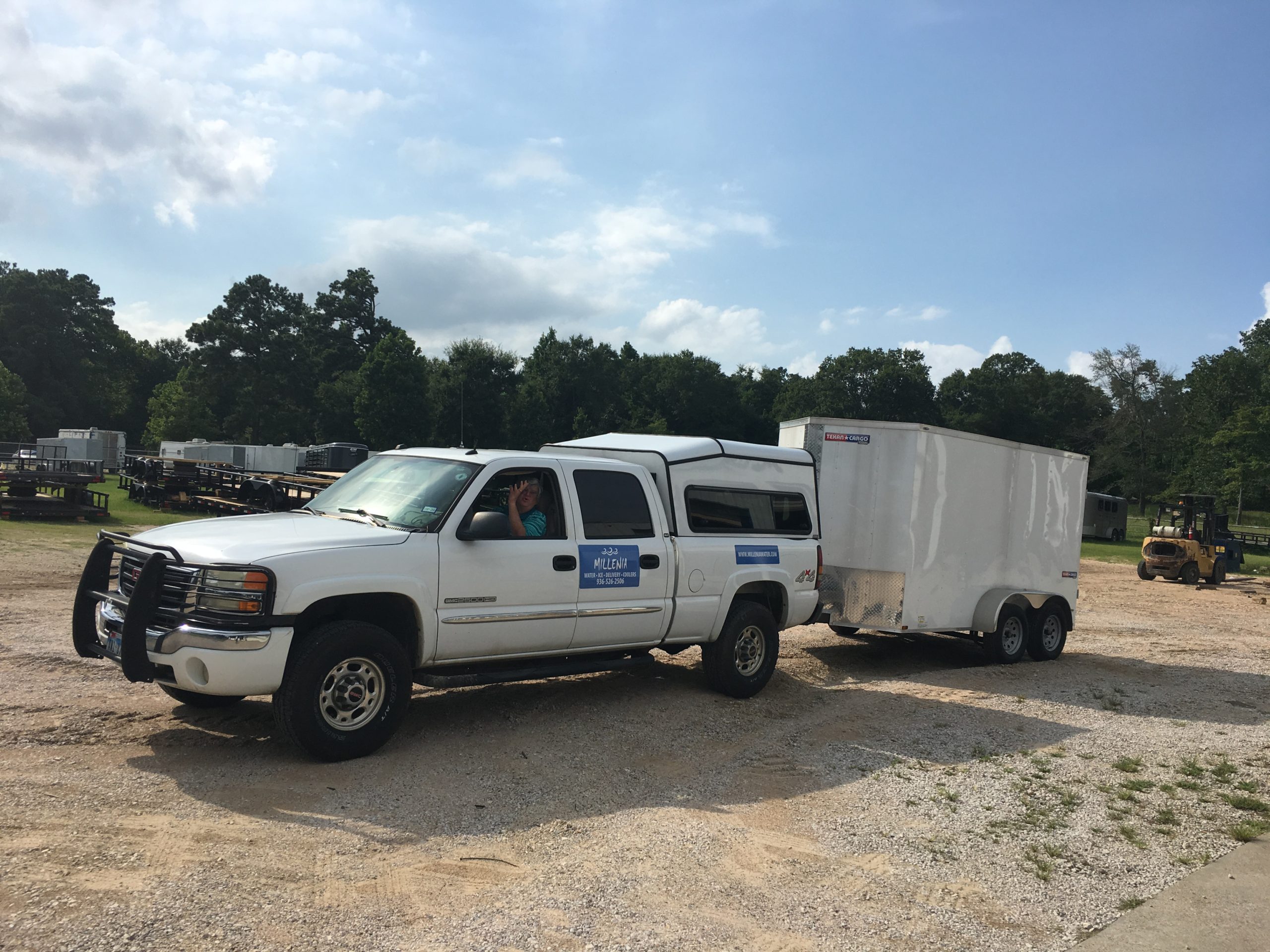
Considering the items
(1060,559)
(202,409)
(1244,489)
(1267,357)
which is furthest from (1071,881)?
(1267,357)

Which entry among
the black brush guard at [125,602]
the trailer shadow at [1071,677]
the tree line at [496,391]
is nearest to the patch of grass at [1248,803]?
the trailer shadow at [1071,677]

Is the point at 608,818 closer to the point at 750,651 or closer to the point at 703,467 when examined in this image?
the point at 750,651

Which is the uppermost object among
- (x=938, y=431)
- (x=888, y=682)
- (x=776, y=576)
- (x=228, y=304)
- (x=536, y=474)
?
(x=228, y=304)

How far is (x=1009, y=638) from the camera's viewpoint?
11828 millimetres

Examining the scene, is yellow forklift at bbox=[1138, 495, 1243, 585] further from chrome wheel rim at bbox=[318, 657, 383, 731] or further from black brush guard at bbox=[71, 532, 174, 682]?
black brush guard at bbox=[71, 532, 174, 682]

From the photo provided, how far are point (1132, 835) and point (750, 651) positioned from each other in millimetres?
3645

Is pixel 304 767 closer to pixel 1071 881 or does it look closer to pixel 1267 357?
pixel 1071 881

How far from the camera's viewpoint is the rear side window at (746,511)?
827 centimetres

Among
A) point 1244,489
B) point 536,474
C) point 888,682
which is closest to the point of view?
point 536,474

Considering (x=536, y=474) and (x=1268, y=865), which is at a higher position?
(x=536, y=474)

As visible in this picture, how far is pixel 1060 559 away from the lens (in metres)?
12.6

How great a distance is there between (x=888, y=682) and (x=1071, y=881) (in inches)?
211

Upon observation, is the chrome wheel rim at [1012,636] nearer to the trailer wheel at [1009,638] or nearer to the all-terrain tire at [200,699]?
the trailer wheel at [1009,638]

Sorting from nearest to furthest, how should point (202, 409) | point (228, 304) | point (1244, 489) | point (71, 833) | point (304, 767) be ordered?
point (71, 833)
point (304, 767)
point (1244, 489)
point (202, 409)
point (228, 304)
